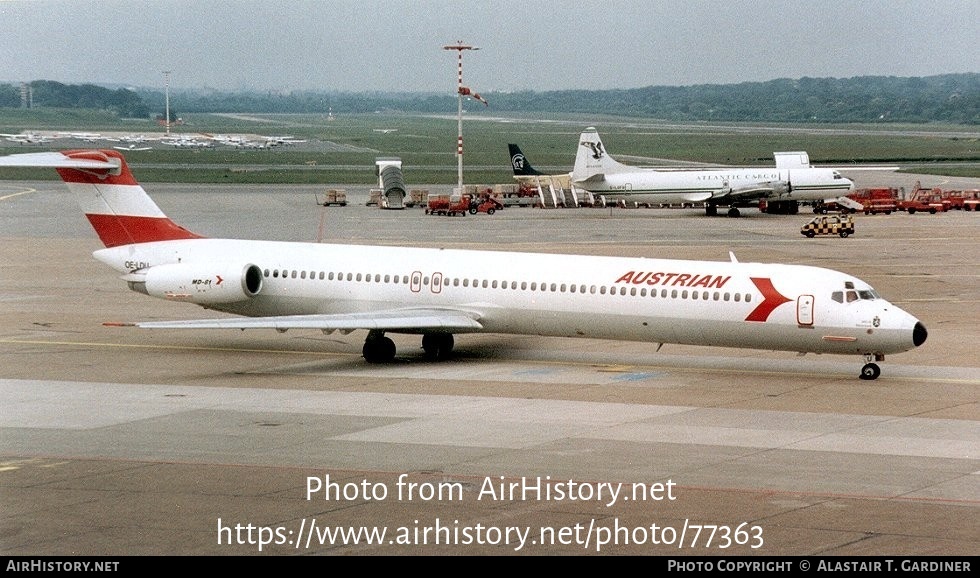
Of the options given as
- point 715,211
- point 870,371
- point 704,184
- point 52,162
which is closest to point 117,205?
point 52,162

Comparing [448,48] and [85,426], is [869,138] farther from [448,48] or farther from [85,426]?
[85,426]

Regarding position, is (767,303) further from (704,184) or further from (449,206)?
(704,184)

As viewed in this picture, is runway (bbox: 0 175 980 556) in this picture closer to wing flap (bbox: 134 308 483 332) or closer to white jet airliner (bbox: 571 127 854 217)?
wing flap (bbox: 134 308 483 332)

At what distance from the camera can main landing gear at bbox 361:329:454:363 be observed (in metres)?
35.2

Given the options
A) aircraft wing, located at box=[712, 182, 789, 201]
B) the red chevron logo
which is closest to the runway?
the red chevron logo

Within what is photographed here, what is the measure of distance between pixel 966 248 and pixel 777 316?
1419 inches

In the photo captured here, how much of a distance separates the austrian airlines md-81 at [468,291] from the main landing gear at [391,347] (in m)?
0.04

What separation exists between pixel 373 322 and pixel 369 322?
10 cm

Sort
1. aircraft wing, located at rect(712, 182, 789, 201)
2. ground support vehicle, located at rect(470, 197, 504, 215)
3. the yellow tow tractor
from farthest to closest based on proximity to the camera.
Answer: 1. ground support vehicle, located at rect(470, 197, 504, 215)
2. aircraft wing, located at rect(712, 182, 789, 201)
3. the yellow tow tractor

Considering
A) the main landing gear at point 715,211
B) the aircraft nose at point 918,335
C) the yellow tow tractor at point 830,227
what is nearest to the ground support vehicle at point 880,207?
the main landing gear at point 715,211

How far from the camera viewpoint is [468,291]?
116 feet

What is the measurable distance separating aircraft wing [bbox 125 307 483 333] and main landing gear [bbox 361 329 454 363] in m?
0.60

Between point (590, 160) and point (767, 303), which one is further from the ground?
point (590, 160)

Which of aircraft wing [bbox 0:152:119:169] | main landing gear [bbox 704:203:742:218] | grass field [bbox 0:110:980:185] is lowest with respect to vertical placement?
main landing gear [bbox 704:203:742:218]
